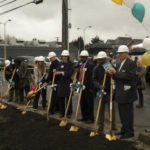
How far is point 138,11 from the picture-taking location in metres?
5.70

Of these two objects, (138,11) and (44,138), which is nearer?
(138,11)

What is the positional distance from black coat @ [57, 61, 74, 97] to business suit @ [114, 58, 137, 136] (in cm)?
219

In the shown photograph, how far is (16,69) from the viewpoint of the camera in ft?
35.0

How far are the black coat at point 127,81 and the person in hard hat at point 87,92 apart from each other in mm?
1522

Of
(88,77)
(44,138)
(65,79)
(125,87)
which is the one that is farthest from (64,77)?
(125,87)

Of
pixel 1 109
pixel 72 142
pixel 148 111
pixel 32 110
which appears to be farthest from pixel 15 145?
pixel 148 111

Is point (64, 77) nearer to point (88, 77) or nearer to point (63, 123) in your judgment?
point (88, 77)

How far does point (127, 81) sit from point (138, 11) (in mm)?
1627

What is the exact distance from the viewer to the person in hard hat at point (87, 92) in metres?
7.04

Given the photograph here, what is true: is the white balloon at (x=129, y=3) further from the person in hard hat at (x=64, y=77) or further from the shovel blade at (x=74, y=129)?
the shovel blade at (x=74, y=129)

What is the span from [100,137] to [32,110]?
3860mm

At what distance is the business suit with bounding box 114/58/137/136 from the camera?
5.51 meters

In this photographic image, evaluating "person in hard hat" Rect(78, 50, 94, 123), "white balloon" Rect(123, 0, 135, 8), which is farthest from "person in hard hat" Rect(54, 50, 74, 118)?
"white balloon" Rect(123, 0, 135, 8)

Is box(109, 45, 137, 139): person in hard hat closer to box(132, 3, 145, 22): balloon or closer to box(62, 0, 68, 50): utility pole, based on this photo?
box(132, 3, 145, 22): balloon
